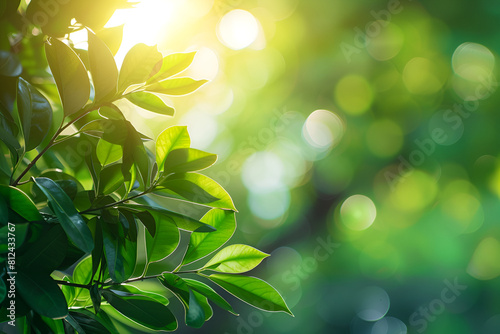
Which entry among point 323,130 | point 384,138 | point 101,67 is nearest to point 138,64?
point 101,67

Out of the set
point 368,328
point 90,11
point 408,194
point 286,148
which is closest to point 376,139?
point 408,194

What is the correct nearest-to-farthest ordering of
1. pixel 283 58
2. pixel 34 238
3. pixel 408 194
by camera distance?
pixel 34 238 → pixel 408 194 → pixel 283 58

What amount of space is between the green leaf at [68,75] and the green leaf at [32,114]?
0.06 ft

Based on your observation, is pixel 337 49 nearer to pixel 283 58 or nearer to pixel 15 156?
pixel 283 58

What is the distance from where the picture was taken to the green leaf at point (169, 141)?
300 millimetres

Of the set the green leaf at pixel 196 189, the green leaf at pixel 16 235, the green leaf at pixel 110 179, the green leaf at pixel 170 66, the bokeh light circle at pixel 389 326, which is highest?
the green leaf at pixel 170 66

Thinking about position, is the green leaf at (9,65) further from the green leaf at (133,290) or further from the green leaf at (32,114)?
the green leaf at (133,290)

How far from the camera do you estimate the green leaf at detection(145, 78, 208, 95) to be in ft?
0.97

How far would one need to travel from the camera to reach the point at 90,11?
1.04 feet

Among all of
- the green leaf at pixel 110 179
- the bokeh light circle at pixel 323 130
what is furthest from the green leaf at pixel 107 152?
the bokeh light circle at pixel 323 130

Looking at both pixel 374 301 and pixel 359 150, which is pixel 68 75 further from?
pixel 374 301

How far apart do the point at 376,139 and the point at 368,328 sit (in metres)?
1.38

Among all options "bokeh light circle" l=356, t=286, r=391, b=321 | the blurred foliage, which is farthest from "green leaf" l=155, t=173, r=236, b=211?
"bokeh light circle" l=356, t=286, r=391, b=321

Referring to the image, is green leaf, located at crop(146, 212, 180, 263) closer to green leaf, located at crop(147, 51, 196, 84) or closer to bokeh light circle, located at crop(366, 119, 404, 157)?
green leaf, located at crop(147, 51, 196, 84)
